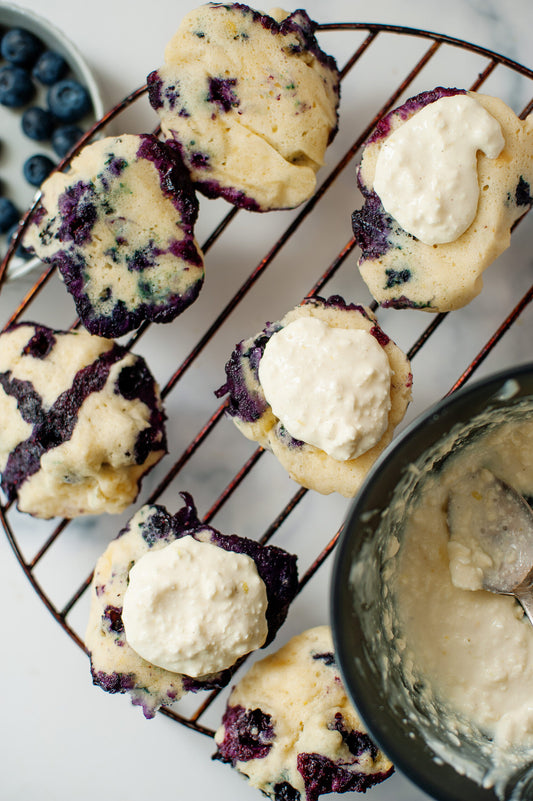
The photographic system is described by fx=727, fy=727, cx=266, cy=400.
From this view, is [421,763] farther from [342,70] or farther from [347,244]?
[342,70]

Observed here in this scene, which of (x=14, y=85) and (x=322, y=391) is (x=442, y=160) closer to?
(x=322, y=391)

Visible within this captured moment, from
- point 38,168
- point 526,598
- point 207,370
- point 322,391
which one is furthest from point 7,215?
point 526,598

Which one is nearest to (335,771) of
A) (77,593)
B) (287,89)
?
(77,593)

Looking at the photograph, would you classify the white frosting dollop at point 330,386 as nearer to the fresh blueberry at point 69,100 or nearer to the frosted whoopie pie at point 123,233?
the frosted whoopie pie at point 123,233

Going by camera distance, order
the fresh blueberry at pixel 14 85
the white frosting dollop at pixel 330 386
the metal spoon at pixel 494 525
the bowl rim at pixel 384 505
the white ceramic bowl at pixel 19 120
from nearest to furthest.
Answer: the bowl rim at pixel 384 505, the white frosting dollop at pixel 330 386, the metal spoon at pixel 494 525, the white ceramic bowl at pixel 19 120, the fresh blueberry at pixel 14 85

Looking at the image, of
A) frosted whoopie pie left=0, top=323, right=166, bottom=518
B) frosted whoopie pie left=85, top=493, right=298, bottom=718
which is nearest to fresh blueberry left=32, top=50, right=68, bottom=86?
frosted whoopie pie left=0, top=323, right=166, bottom=518

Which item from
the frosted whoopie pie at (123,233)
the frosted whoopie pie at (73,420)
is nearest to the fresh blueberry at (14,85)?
the frosted whoopie pie at (123,233)
